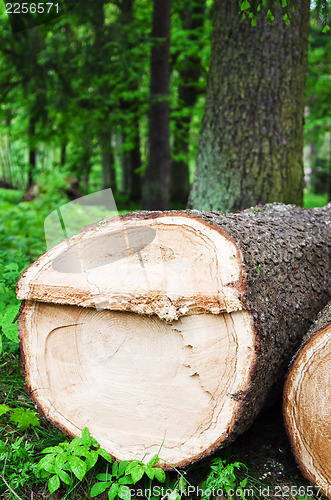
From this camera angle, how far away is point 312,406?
1661 millimetres

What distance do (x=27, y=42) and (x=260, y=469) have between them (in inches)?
215

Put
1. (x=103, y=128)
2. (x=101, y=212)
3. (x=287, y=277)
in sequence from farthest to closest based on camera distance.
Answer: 1. (x=103, y=128)
2. (x=101, y=212)
3. (x=287, y=277)

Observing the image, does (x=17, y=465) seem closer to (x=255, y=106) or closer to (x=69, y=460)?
(x=69, y=460)

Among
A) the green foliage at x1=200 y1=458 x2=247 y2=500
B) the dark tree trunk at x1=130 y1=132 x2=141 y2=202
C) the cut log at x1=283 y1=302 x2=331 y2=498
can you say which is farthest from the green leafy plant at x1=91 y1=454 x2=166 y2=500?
the dark tree trunk at x1=130 y1=132 x2=141 y2=202

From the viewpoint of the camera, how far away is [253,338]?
1.57 metres

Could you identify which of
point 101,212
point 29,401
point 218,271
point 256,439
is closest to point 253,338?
point 218,271

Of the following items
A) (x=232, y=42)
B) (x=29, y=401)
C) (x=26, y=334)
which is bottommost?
(x=29, y=401)

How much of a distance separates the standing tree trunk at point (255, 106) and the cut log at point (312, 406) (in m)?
1.99

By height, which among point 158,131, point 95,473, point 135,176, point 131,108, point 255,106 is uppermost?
point 131,108

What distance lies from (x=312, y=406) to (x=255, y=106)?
8.60 ft

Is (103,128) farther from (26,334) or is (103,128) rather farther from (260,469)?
(260,469)

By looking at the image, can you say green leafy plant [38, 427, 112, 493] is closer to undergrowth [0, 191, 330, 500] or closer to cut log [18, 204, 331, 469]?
undergrowth [0, 191, 330, 500]

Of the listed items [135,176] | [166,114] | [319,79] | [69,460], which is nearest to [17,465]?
[69,460]

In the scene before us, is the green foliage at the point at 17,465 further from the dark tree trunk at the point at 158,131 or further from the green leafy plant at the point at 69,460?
the dark tree trunk at the point at 158,131
